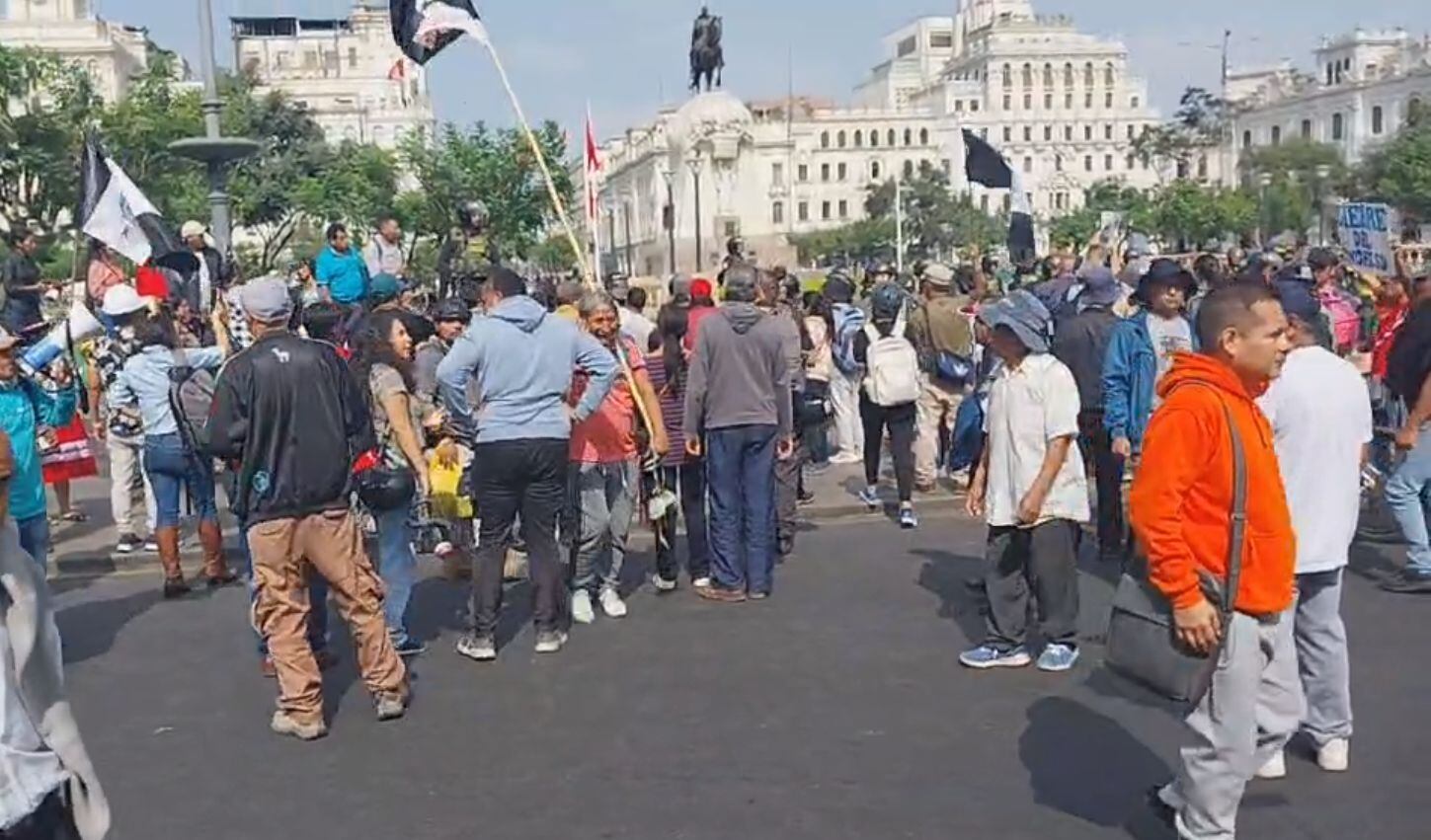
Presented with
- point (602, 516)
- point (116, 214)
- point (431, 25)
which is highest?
point (431, 25)

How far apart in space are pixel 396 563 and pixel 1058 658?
126 inches

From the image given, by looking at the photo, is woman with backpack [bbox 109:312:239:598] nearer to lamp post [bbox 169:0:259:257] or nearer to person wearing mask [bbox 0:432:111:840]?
person wearing mask [bbox 0:432:111:840]

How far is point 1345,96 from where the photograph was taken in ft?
390

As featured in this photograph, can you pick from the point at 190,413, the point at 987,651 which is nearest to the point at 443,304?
the point at 190,413

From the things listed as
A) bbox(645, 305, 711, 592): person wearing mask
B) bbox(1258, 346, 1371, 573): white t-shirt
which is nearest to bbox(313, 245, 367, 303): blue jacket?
bbox(645, 305, 711, 592): person wearing mask

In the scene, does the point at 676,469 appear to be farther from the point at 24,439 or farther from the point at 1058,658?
the point at 24,439

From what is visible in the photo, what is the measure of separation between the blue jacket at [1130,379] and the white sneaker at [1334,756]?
3.00 meters

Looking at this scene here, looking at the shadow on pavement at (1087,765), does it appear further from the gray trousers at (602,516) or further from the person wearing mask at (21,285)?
the person wearing mask at (21,285)

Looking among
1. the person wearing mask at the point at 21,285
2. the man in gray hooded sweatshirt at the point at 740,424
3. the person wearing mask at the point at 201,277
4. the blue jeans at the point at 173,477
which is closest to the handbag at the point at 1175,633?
the man in gray hooded sweatshirt at the point at 740,424

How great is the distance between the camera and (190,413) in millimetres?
8398

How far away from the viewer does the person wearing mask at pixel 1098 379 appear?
922 cm

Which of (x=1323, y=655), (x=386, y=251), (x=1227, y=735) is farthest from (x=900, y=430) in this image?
(x=386, y=251)

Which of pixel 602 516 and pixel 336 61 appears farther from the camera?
pixel 336 61

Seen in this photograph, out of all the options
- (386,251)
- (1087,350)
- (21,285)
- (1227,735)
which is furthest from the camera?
(386,251)
